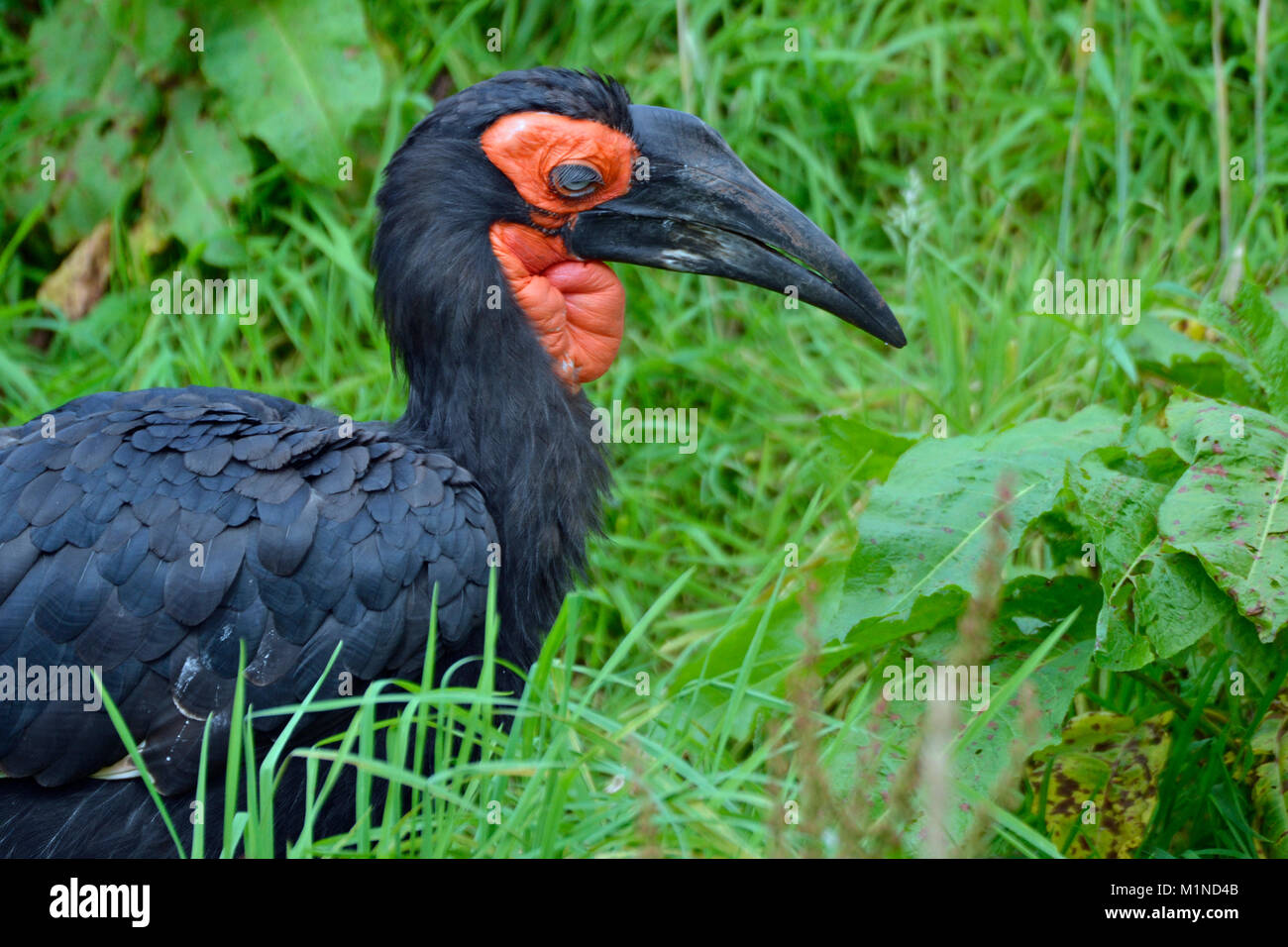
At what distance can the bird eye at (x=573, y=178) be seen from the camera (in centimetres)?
339

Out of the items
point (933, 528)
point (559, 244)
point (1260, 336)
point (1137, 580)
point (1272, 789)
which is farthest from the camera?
point (559, 244)

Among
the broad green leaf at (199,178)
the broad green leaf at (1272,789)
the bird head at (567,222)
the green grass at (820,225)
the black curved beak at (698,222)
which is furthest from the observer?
the broad green leaf at (199,178)

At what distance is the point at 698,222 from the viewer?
11.7 feet

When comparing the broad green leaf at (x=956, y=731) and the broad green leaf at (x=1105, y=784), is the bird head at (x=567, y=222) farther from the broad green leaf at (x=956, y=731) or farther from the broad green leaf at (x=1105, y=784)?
the broad green leaf at (x=1105, y=784)

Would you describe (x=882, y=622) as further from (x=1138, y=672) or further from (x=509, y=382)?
(x=509, y=382)

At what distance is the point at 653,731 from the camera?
341 centimetres

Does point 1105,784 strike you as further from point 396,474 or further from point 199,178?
point 199,178

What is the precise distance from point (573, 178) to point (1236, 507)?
65.1 inches

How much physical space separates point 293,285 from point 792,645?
2691 millimetres

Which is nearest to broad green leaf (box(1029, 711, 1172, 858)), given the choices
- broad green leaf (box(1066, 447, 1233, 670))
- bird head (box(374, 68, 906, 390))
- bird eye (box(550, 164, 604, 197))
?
broad green leaf (box(1066, 447, 1233, 670))

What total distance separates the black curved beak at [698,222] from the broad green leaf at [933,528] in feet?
→ 2.15

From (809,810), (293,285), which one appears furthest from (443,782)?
(293,285)

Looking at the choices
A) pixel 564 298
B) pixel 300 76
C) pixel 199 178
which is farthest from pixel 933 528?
pixel 199 178

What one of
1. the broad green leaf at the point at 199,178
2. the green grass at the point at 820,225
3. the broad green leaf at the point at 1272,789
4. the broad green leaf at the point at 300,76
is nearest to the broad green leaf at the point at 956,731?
the broad green leaf at the point at 1272,789
